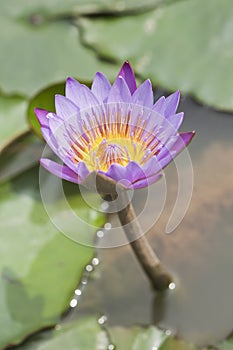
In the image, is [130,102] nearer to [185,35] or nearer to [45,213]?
[45,213]

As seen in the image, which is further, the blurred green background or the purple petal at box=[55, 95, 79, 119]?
the blurred green background

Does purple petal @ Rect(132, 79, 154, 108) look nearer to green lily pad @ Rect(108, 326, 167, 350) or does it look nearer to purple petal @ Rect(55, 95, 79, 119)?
purple petal @ Rect(55, 95, 79, 119)

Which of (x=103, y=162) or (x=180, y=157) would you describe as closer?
(x=103, y=162)

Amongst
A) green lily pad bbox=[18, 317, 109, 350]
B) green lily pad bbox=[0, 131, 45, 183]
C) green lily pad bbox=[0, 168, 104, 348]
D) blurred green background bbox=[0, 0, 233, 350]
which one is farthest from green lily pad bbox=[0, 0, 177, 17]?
green lily pad bbox=[18, 317, 109, 350]

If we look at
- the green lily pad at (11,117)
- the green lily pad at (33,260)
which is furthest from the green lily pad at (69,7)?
the green lily pad at (33,260)

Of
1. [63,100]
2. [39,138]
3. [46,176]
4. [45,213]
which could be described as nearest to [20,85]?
[39,138]

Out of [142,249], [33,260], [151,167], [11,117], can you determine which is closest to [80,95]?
[151,167]
